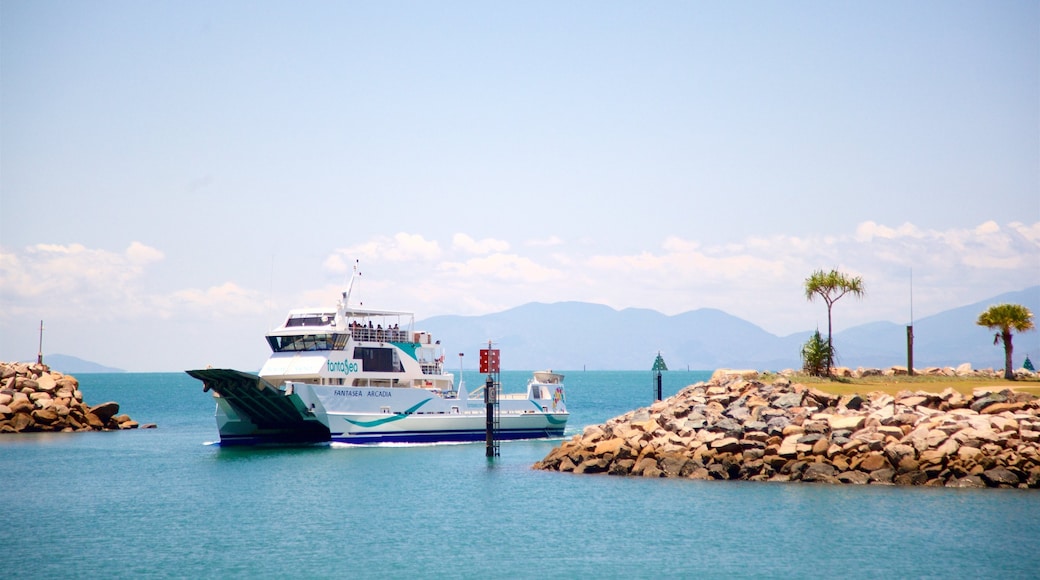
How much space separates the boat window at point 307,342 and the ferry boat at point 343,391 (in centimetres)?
4

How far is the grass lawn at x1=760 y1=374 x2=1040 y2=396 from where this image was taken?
40.1 meters

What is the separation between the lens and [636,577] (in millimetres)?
22047

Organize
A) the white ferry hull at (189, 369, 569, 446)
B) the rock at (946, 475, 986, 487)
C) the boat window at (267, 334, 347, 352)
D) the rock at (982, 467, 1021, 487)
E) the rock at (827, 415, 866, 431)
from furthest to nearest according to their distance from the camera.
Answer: the boat window at (267, 334, 347, 352) < the white ferry hull at (189, 369, 569, 446) < the rock at (827, 415, 866, 431) < the rock at (946, 475, 986, 487) < the rock at (982, 467, 1021, 487)

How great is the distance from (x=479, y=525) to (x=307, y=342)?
64.2ft

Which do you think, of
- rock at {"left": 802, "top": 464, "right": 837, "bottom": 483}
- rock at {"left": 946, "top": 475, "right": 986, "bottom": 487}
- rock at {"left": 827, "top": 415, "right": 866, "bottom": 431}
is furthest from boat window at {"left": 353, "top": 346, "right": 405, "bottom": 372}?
rock at {"left": 946, "top": 475, "right": 986, "bottom": 487}

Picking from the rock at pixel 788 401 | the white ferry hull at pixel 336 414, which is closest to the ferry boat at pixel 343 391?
the white ferry hull at pixel 336 414

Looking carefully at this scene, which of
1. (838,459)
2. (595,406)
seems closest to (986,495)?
(838,459)

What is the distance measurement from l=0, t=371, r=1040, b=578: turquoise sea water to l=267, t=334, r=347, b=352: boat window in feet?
22.8

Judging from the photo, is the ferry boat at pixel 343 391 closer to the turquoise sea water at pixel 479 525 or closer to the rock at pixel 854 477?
the turquoise sea water at pixel 479 525

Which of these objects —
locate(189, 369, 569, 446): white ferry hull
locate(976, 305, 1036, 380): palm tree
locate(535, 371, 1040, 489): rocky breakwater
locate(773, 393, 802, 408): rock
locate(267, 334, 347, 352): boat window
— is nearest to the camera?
locate(535, 371, 1040, 489): rocky breakwater

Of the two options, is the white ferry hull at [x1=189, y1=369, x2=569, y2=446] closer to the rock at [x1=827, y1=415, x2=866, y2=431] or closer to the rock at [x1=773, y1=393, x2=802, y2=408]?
the rock at [x1=773, y1=393, x2=802, y2=408]

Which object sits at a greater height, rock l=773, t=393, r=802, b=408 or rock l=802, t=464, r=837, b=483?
rock l=773, t=393, r=802, b=408

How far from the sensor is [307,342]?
1772 inches

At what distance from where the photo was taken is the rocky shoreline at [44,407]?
55344 millimetres
